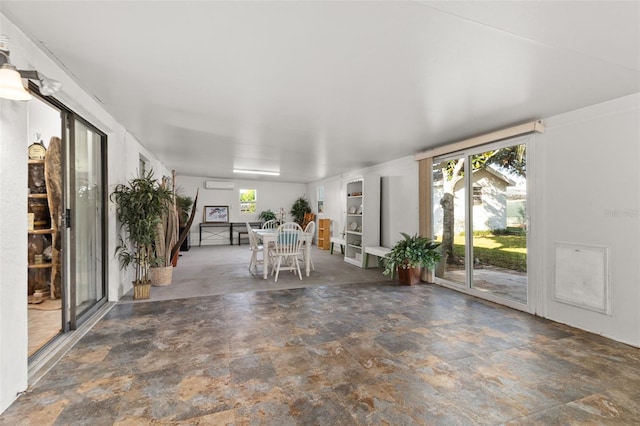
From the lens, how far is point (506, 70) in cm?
211

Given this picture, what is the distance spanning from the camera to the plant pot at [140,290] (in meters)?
3.58

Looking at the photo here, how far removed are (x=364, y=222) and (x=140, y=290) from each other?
4.00 m

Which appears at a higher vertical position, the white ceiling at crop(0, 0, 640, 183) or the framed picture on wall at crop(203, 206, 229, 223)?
the white ceiling at crop(0, 0, 640, 183)

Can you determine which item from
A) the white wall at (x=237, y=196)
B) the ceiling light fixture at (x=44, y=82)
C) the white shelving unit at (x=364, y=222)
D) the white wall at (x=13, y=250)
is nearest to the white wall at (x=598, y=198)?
the white shelving unit at (x=364, y=222)

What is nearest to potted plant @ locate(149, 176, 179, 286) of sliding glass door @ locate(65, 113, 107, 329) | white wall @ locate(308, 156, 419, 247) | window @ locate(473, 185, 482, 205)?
sliding glass door @ locate(65, 113, 107, 329)

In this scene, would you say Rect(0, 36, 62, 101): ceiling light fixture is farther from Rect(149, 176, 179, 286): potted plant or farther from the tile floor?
Rect(149, 176, 179, 286): potted plant

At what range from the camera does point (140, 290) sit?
3596mm

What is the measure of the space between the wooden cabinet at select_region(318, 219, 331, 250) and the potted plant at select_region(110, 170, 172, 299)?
17.9 feet

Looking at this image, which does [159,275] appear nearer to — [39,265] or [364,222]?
[39,265]

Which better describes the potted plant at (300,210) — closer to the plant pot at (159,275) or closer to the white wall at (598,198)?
the plant pot at (159,275)

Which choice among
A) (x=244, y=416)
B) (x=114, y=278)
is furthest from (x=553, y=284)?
(x=114, y=278)

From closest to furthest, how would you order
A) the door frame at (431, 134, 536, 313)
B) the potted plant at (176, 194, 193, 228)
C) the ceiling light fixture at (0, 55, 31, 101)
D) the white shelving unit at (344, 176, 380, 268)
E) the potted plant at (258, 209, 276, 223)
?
the ceiling light fixture at (0, 55, 31, 101) < the door frame at (431, 134, 536, 313) < the white shelving unit at (344, 176, 380, 268) < the potted plant at (176, 194, 193, 228) < the potted plant at (258, 209, 276, 223)

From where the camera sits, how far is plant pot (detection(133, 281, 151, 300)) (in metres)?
3.58

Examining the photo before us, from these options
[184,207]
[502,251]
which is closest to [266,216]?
[184,207]
